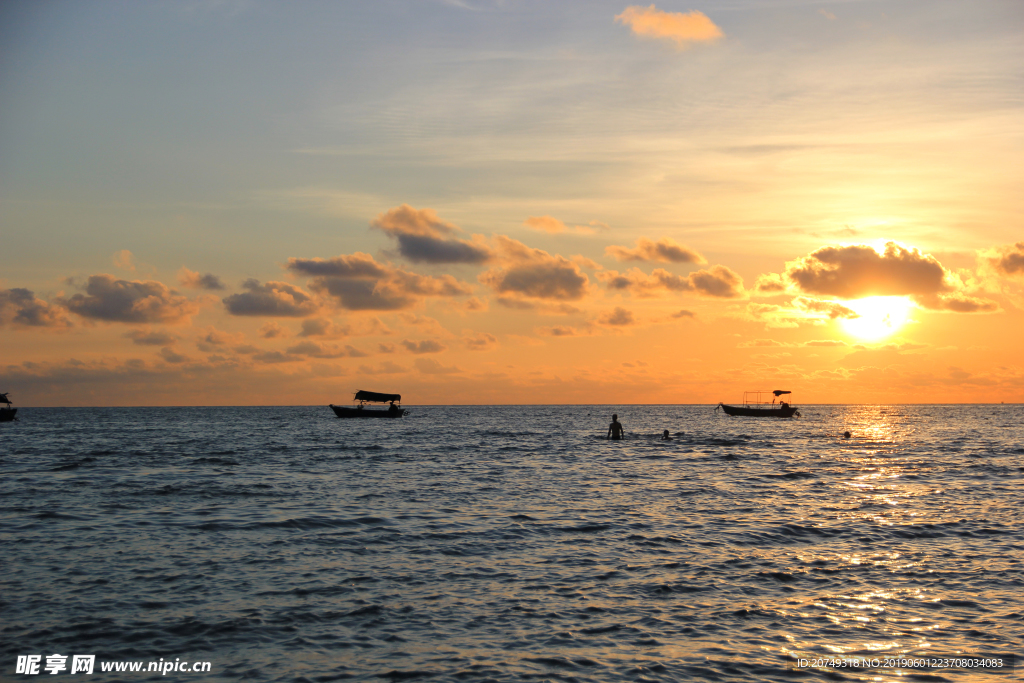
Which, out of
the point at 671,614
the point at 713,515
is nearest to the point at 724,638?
the point at 671,614

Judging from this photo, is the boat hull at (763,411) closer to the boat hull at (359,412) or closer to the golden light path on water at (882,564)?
the boat hull at (359,412)

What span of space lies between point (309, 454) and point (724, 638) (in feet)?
167

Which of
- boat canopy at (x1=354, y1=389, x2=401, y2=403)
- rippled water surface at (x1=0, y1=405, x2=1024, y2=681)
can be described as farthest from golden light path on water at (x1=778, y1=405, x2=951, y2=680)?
boat canopy at (x1=354, y1=389, x2=401, y2=403)

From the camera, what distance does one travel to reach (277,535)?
2278cm

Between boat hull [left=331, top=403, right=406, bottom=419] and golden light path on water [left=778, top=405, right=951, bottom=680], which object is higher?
golden light path on water [left=778, top=405, right=951, bottom=680]

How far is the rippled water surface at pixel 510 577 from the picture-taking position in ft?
41.4

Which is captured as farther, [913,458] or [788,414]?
[788,414]

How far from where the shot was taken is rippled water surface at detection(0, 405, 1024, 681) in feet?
41.4

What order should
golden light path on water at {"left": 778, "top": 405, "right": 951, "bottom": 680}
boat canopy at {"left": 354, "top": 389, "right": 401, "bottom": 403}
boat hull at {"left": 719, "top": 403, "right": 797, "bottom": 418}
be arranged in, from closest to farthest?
golden light path on water at {"left": 778, "top": 405, "right": 951, "bottom": 680}
boat canopy at {"left": 354, "top": 389, "right": 401, "bottom": 403}
boat hull at {"left": 719, "top": 403, "right": 797, "bottom": 418}

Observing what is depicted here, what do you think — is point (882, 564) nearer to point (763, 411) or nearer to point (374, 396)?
point (374, 396)

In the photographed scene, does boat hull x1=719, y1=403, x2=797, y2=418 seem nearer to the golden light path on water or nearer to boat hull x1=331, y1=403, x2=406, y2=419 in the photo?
boat hull x1=331, y1=403, x2=406, y2=419

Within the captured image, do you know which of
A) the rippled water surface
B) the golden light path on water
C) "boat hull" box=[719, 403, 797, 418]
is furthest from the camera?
"boat hull" box=[719, 403, 797, 418]

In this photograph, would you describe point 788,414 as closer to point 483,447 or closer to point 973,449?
point 973,449

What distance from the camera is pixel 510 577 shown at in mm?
17484
